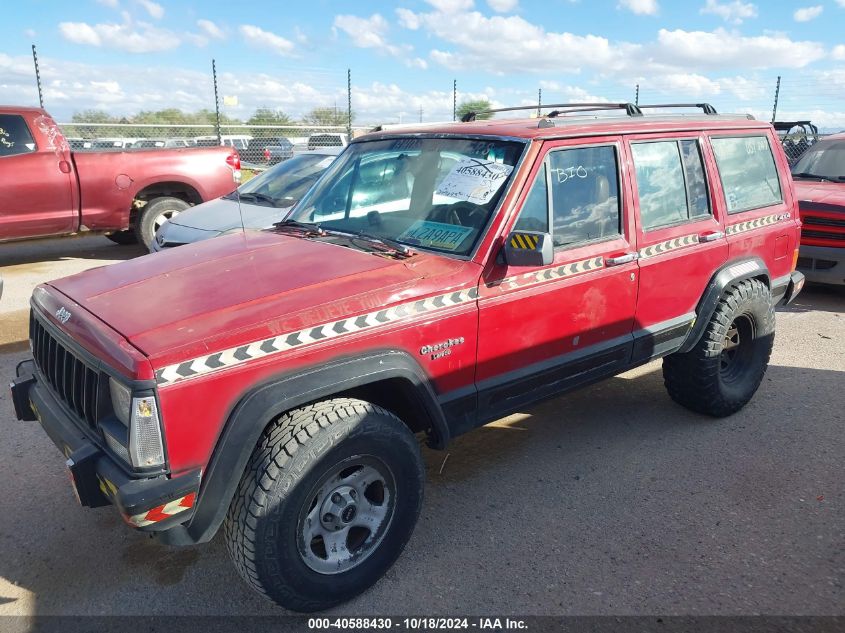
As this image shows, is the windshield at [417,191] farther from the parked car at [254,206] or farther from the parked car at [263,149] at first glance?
the parked car at [263,149]

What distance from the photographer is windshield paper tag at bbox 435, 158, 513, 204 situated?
3139mm

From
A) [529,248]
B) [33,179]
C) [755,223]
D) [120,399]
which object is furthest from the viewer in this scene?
[33,179]

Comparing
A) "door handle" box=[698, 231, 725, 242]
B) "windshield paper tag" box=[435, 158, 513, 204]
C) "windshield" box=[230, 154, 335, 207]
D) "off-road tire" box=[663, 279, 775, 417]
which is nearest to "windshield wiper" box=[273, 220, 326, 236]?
"windshield paper tag" box=[435, 158, 513, 204]

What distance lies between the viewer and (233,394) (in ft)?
7.72

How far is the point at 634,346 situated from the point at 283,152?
56.0 feet

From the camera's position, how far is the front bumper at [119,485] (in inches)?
86.4

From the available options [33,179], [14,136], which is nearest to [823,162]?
[33,179]

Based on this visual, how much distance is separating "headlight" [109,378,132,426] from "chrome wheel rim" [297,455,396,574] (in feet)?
2.41

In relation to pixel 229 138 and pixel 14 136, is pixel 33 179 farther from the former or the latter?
pixel 229 138

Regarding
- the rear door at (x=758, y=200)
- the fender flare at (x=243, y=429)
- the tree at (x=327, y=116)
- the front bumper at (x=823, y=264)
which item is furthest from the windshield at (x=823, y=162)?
the tree at (x=327, y=116)

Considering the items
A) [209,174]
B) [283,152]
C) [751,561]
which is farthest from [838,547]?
[283,152]

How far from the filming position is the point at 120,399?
233 cm

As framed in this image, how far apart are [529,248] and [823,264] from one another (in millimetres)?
5909

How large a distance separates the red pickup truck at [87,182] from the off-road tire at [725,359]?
22.7 feet
